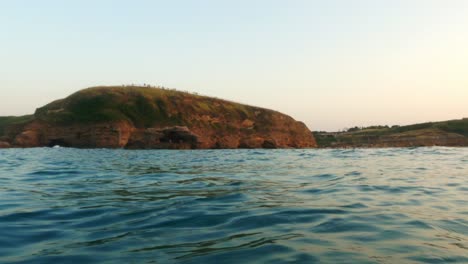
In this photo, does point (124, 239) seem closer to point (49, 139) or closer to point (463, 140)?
point (49, 139)

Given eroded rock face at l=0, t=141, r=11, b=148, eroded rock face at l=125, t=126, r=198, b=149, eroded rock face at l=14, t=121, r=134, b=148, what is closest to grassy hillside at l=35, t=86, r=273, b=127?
eroded rock face at l=14, t=121, r=134, b=148

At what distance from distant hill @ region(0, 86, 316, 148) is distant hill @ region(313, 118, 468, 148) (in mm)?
12267

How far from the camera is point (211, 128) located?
323 ft

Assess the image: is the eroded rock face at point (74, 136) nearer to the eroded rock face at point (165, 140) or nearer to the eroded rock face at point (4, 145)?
the eroded rock face at point (4, 145)

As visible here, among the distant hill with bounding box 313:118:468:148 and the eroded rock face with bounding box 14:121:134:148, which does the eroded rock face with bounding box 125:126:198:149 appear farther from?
the distant hill with bounding box 313:118:468:148

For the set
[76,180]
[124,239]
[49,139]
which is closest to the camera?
[124,239]

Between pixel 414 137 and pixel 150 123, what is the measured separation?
224 ft

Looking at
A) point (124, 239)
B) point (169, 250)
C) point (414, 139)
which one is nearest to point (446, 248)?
point (169, 250)

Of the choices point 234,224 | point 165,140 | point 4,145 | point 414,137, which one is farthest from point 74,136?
point 414,137

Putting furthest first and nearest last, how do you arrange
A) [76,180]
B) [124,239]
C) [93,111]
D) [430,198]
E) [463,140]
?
[463,140], [93,111], [76,180], [430,198], [124,239]

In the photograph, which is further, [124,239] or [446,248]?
[124,239]

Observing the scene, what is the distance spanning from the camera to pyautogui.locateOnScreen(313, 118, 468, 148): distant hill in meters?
95.3

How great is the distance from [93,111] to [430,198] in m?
84.6

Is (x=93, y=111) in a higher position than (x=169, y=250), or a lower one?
higher
